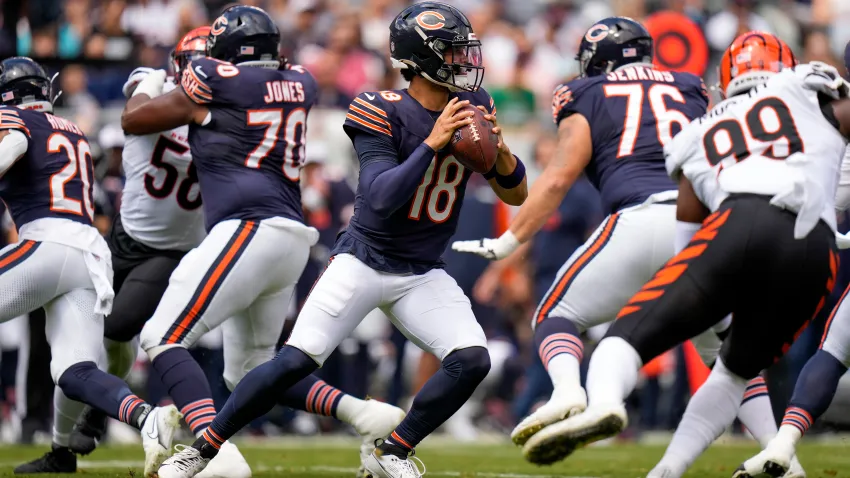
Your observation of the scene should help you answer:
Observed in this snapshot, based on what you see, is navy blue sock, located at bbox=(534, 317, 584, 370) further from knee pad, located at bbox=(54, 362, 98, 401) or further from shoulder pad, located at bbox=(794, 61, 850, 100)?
knee pad, located at bbox=(54, 362, 98, 401)

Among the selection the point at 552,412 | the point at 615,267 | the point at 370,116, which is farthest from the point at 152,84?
the point at 552,412

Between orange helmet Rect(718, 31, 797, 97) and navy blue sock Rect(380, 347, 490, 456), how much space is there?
1.45m

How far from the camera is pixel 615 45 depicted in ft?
19.9

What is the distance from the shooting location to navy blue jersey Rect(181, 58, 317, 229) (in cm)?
586

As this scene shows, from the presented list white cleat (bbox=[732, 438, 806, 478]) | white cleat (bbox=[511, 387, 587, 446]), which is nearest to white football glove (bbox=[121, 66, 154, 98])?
white cleat (bbox=[511, 387, 587, 446])

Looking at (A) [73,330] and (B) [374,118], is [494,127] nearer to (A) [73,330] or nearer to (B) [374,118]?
(B) [374,118]

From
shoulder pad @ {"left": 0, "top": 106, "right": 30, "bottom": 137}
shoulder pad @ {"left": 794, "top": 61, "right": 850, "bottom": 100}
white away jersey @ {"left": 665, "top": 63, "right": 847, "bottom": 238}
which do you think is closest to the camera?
white away jersey @ {"left": 665, "top": 63, "right": 847, "bottom": 238}

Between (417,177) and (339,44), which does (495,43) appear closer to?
(339,44)

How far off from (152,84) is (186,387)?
5.20ft

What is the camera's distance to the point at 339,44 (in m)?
13.0

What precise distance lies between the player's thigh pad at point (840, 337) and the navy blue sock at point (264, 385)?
7.72 feet

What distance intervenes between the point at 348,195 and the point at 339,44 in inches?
111

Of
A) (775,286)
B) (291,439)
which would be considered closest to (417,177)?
(775,286)

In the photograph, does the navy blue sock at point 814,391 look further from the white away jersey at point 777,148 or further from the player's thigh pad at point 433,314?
the player's thigh pad at point 433,314
